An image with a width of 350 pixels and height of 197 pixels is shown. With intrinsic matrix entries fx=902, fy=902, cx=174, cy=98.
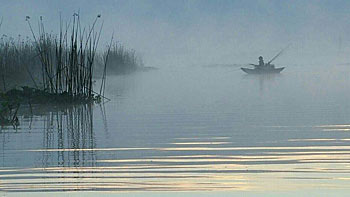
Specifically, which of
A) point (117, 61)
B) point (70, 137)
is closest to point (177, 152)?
point (70, 137)

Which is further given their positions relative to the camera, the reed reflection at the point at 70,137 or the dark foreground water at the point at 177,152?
the reed reflection at the point at 70,137

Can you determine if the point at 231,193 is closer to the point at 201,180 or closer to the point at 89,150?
the point at 201,180

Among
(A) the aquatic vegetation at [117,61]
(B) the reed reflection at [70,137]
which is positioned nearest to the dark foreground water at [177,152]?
(B) the reed reflection at [70,137]

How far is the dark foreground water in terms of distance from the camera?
5793 mm

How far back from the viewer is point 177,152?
759 cm

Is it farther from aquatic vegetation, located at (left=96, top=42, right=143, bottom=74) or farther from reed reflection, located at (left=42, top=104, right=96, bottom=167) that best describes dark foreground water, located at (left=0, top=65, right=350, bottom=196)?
aquatic vegetation, located at (left=96, top=42, right=143, bottom=74)

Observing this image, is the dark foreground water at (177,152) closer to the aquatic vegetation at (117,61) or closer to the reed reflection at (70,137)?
the reed reflection at (70,137)

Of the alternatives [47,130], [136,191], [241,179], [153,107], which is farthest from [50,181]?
[153,107]

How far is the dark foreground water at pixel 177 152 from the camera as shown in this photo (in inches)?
228

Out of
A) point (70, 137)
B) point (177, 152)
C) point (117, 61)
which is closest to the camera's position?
point (177, 152)

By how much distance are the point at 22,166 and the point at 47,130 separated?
3037mm

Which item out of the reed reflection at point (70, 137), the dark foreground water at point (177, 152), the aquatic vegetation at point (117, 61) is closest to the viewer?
the dark foreground water at point (177, 152)

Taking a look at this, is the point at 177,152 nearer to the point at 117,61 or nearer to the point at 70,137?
the point at 70,137

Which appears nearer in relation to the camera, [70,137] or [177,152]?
[177,152]
